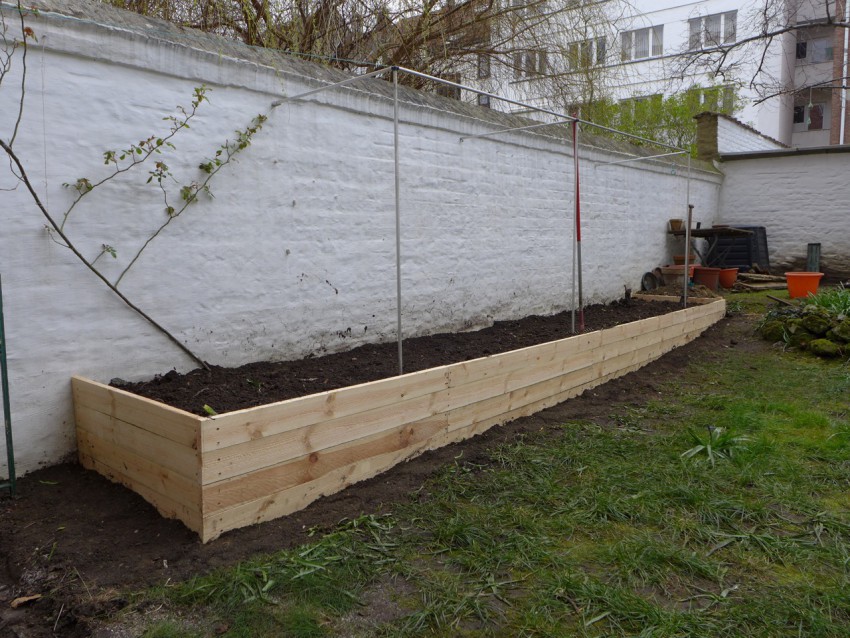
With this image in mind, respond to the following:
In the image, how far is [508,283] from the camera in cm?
652

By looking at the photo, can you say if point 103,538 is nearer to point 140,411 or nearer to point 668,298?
point 140,411

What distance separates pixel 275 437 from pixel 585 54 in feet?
23.9

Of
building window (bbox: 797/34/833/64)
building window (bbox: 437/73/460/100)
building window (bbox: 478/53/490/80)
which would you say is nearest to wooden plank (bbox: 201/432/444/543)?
building window (bbox: 437/73/460/100)

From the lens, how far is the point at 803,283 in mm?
9016

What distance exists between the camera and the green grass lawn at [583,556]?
219 centimetres

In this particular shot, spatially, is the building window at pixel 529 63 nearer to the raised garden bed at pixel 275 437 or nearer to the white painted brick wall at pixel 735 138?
the raised garden bed at pixel 275 437

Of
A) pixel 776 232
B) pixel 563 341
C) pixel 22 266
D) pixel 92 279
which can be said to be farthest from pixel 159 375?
pixel 776 232

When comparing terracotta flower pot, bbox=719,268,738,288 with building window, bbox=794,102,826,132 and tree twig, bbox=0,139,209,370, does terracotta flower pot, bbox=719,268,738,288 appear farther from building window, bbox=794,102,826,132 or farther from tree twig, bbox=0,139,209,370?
building window, bbox=794,102,826,132

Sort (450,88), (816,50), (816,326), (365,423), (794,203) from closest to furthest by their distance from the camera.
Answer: (365,423)
(816,326)
(450,88)
(794,203)
(816,50)

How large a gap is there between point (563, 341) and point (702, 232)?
6.38 metres

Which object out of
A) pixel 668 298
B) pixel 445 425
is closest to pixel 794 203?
pixel 668 298

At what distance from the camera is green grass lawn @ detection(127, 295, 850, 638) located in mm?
2193

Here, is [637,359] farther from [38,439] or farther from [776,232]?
[776,232]

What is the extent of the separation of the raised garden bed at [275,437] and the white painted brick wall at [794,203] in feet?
32.4
